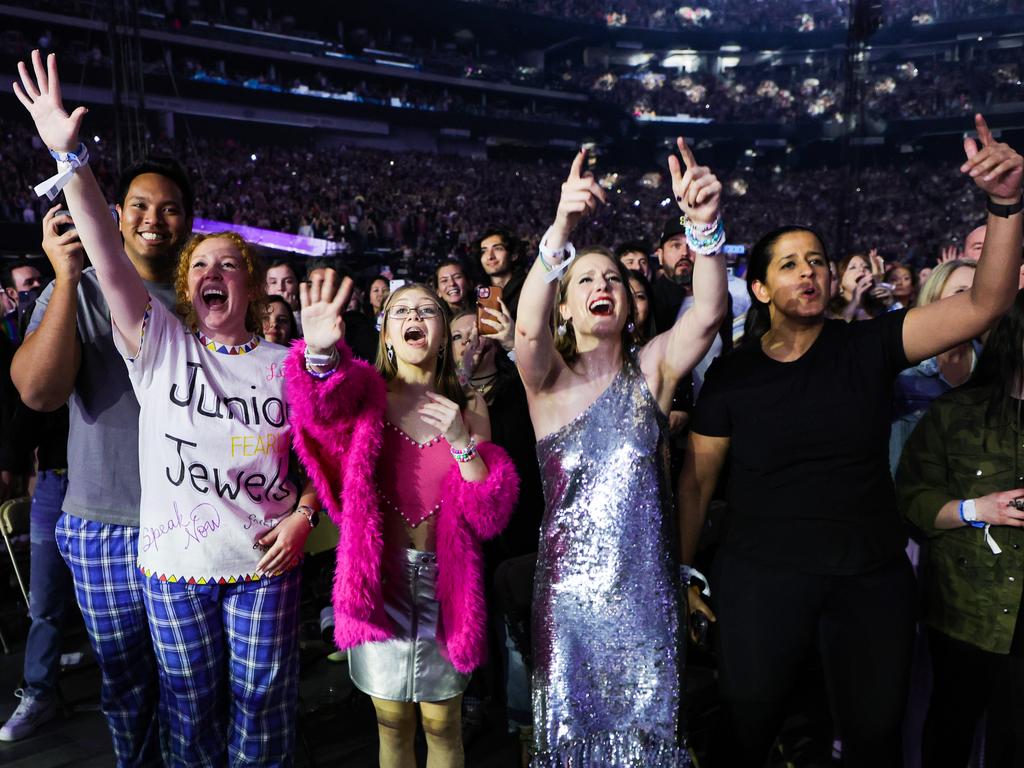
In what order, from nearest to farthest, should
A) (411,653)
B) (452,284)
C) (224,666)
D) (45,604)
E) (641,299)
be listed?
1. (224,666)
2. (411,653)
3. (45,604)
4. (641,299)
5. (452,284)

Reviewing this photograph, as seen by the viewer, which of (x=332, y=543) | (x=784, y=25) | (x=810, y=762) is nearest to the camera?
(x=810, y=762)

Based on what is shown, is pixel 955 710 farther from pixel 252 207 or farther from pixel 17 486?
pixel 252 207

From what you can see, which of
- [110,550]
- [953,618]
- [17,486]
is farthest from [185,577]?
[17,486]

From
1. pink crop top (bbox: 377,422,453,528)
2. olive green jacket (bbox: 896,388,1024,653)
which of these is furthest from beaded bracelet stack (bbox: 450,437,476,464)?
olive green jacket (bbox: 896,388,1024,653)

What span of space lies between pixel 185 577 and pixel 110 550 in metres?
0.33

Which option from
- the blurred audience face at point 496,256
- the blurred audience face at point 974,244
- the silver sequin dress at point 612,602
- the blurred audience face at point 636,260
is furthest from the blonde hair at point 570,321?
the blurred audience face at point 636,260

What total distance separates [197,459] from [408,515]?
1.94ft

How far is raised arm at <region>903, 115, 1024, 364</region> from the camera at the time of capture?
186 centimetres

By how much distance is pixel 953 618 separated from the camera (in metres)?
2.21

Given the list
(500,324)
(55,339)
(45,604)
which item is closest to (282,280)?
(45,604)

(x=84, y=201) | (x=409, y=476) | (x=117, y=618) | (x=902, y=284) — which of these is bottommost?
(x=117, y=618)

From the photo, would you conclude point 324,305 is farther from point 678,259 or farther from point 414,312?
point 678,259

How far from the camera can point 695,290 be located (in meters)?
2.04

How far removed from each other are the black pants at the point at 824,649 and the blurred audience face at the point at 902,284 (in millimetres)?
4625
